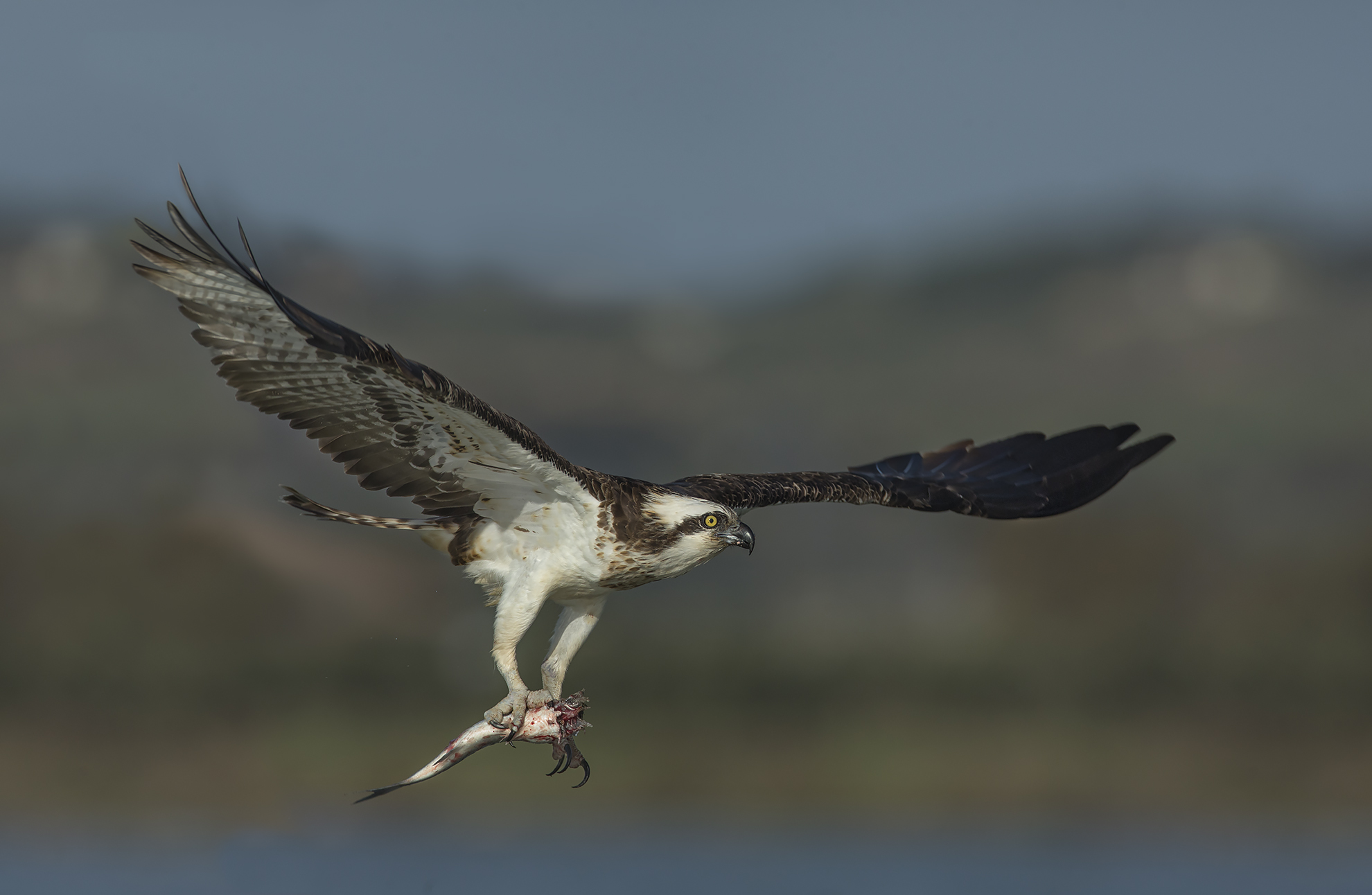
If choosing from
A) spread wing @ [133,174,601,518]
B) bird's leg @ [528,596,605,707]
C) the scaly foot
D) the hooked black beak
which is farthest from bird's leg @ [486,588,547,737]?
the hooked black beak

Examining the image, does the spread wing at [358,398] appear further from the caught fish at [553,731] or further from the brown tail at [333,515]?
the caught fish at [553,731]

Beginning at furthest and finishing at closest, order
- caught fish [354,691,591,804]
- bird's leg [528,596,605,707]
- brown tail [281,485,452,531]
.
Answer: bird's leg [528,596,605,707] < brown tail [281,485,452,531] < caught fish [354,691,591,804]

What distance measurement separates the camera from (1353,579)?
61781 millimetres

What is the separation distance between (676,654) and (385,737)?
38.5 feet

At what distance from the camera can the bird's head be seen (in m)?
9.77

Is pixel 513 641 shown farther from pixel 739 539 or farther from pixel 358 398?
pixel 358 398

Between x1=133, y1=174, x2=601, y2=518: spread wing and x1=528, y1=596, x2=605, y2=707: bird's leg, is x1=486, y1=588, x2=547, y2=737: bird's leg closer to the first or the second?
x1=528, y1=596, x2=605, y2=707: bird's leg

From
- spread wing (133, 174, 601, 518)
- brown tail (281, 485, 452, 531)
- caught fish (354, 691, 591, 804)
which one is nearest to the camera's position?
spread wing (133, 174, 601, 518)

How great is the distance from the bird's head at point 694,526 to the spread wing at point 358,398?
1.71 feet

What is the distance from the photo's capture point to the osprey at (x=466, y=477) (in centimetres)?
877

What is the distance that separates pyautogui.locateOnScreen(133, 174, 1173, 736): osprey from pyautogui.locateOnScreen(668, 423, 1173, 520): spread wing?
49 centimetres

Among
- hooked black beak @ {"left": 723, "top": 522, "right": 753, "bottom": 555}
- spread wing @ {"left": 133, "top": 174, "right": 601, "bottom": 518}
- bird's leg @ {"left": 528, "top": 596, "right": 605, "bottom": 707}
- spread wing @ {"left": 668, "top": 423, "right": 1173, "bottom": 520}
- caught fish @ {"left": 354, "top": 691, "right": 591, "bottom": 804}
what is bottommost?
caught fish @ {"left": 354, "top": 691, "right": 591, "bottom": 804}

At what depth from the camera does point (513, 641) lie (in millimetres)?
9805

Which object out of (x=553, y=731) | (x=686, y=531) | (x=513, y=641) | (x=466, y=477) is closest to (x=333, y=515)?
(x=466, y=477)
